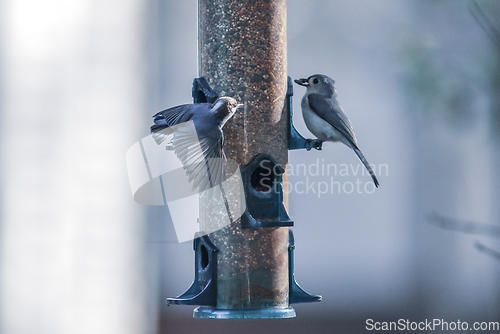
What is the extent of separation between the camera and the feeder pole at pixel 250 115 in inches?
136

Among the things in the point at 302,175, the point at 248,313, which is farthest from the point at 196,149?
the point at 302,175

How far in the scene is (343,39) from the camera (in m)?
7.94

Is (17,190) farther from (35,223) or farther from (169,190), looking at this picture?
(169,190)

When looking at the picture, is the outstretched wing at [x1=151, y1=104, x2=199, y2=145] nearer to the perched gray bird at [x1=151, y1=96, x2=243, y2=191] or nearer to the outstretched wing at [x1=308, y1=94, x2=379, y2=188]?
the perched gray bird at [x1=151, y1=96, x2=243, y2=191]

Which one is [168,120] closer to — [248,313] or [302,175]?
[248,313]

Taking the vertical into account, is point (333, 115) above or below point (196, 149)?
above

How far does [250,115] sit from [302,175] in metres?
3.69

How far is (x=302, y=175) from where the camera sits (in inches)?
285

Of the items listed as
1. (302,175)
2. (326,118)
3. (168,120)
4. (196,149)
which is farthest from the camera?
(302,175)

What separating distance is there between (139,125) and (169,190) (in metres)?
3.99

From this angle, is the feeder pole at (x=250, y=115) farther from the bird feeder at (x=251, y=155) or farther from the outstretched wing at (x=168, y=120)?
the outstretched wing at (x=168, y=120)

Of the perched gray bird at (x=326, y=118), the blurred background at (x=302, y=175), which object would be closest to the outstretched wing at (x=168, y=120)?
the perched gray bird at (x=326, y=118)

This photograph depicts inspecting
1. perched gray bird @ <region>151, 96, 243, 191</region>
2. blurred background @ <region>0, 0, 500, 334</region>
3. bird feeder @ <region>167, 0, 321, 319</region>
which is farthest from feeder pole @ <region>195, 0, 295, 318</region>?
blurred background @ <region>0, 0, 500, 334</region>

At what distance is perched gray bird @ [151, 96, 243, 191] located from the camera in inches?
127
